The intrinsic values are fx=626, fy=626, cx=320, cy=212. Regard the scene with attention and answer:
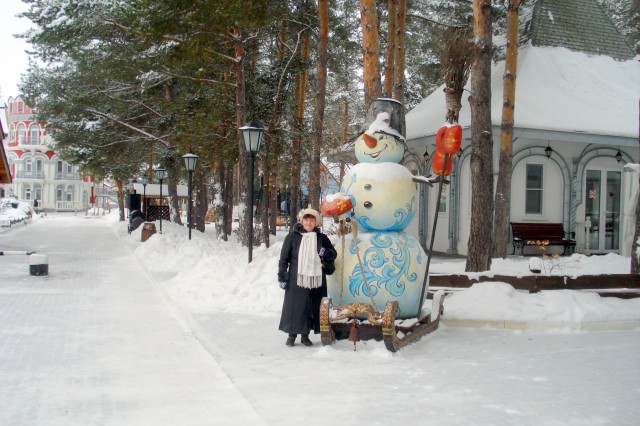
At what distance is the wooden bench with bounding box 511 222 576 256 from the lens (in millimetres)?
16594

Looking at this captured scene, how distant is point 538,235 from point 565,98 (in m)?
4.10

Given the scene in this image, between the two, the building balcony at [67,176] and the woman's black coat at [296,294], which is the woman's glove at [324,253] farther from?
the building balcony at [67,176]

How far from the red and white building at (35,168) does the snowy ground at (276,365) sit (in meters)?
78.1

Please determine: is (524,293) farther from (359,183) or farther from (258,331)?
(258,331)

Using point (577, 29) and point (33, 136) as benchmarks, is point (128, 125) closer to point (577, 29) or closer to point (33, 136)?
point (577, 29)

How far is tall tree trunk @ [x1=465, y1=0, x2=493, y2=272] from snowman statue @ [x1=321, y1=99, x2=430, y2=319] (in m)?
3.62

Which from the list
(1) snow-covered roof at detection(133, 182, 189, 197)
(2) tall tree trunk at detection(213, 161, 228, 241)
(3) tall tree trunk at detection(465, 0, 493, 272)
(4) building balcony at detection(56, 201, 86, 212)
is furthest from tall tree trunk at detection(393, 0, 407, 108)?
(4) building balcony at detection(56, 201, 86, 212)

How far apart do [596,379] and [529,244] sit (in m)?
11.1

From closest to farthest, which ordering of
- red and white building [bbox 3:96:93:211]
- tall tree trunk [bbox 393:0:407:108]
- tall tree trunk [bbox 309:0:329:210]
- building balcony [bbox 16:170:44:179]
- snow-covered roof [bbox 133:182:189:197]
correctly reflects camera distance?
tall tree trunk [bbox 393:0:407:108] < tall tree trunk [bbox 309:0:329:210] < snow-covered roof [bbox 133:182:189:197] < building balcony [bbox 16:170:44:179] < red and white building [bbox 3:96:93:211]

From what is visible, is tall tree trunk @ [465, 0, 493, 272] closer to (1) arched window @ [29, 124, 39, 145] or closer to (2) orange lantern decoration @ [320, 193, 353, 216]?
(2) orange lantern decoration @ [320, 193, 353, 216]

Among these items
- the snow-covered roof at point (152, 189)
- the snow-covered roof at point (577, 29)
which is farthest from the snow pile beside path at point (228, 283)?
the snow-covered roof at point (152, 189)

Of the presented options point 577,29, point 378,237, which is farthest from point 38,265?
point 577,29

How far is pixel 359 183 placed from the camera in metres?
7.26

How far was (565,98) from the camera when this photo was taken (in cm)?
1777
